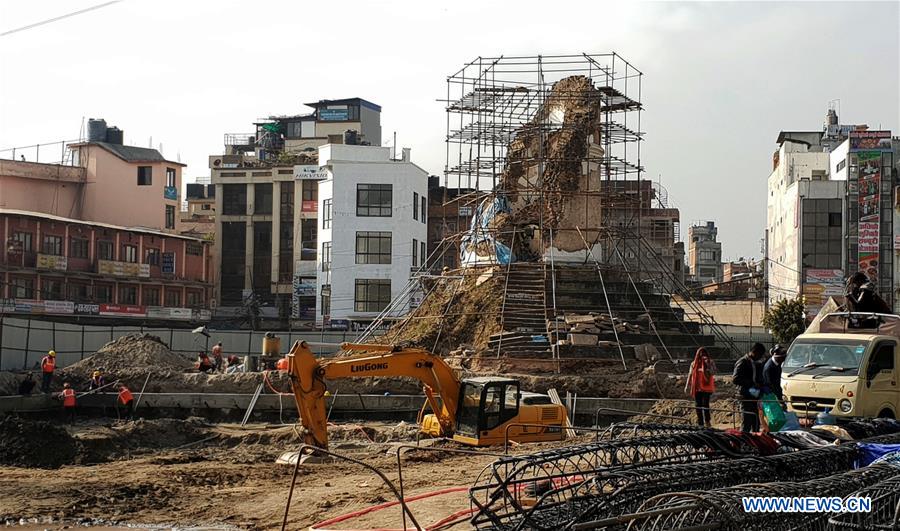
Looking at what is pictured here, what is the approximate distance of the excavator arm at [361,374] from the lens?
65.2 feet

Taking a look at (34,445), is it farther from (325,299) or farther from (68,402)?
(325,299)

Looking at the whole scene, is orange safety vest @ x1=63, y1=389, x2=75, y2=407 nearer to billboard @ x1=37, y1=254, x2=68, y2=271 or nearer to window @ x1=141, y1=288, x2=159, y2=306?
billboard @ x1=37, y1=254, x2=68, y2=271

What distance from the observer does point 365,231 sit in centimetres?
5644

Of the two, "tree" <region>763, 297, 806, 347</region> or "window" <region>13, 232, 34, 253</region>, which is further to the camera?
"window" <region>13, 232, 34, 253</region>

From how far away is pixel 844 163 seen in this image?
169ft

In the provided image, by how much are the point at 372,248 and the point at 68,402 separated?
28218 mm

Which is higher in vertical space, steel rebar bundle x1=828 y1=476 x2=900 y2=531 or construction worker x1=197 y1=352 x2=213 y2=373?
steel rebar bundle x1=828 y1=476 x2=900 y2=531

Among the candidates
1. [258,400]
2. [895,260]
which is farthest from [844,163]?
[258,400]

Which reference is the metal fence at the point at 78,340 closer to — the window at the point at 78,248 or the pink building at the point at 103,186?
the window at the point at 78,248

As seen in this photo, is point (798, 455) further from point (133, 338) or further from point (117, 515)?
point (133, 338)

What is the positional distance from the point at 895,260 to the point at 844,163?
6.07 metres

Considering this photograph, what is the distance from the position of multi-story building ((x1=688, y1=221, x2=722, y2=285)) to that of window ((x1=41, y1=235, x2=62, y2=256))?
4734cm

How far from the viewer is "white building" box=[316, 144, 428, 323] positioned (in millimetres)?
55844

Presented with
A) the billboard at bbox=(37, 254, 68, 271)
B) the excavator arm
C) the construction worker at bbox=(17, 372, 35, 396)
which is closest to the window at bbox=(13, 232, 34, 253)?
the billboard at bbox=(37, 254, 68, 271)
